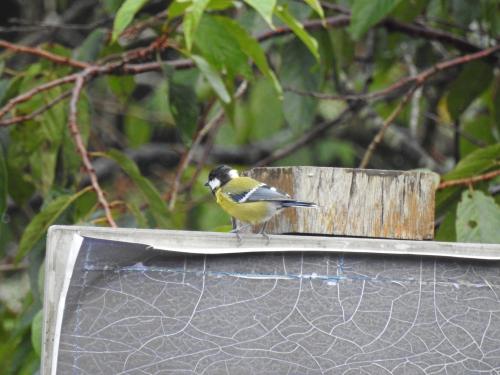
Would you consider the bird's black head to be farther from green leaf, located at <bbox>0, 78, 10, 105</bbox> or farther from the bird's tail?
the bird's tail

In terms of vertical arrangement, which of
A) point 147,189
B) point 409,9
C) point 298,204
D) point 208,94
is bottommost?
point 147,189

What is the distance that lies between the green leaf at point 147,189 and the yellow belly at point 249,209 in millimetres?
254

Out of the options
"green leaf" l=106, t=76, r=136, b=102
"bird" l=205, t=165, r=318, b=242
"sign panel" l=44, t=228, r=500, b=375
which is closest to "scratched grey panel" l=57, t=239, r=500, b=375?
"sign panel" l=44, t=228, r=500, b=375

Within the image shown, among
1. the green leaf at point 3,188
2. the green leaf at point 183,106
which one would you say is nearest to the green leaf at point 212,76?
the green leaf at point 183,106

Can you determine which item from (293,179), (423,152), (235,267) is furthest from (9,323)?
(235,267)

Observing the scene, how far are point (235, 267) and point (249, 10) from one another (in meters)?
2.25

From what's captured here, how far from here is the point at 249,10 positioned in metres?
3.69

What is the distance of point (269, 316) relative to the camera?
1586 mm

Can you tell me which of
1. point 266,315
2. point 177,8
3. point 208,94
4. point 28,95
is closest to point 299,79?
point 177,8

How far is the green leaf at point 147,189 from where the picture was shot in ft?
10.1

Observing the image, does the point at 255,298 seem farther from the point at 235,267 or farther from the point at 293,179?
the point at 293,179

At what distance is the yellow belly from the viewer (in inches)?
88.8

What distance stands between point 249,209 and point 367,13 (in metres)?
0.99

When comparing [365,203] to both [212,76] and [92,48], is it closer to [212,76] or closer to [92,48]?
[212,76]
